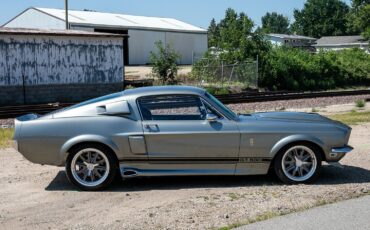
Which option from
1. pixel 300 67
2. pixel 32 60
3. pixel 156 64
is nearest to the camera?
pixel 32 60

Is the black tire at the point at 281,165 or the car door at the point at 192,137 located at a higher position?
the car door at the point at 192,137

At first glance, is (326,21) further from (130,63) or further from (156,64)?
(156,64)

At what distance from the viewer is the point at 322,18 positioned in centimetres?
13400

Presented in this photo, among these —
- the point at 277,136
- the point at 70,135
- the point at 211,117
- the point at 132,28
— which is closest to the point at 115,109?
the point at 70,135

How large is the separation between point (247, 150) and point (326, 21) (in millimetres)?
131525

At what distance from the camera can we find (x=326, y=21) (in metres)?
132

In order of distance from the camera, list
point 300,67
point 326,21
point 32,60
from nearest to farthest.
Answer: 1. point 32,60
2. point 300,67
3. point 326,21

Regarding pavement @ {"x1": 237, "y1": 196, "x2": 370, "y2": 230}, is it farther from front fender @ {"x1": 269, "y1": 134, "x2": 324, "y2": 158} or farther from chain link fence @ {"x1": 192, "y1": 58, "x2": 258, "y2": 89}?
chain link fence @ {"x1": 192, "y1": 58, "x2": 258, "y2": 89}

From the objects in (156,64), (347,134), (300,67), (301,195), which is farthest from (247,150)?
(300,67)

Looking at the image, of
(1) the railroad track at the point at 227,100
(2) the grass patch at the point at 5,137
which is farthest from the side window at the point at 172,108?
(1) the railroad track at the point at 227,100

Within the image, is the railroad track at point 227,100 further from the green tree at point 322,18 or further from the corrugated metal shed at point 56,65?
the green tree at point 322,18

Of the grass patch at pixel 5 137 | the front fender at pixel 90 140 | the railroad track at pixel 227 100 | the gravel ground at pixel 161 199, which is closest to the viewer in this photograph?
the gravel ground at pixel 161 199

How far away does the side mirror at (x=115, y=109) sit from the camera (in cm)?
699

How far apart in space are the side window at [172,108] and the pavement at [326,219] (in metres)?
1.98
